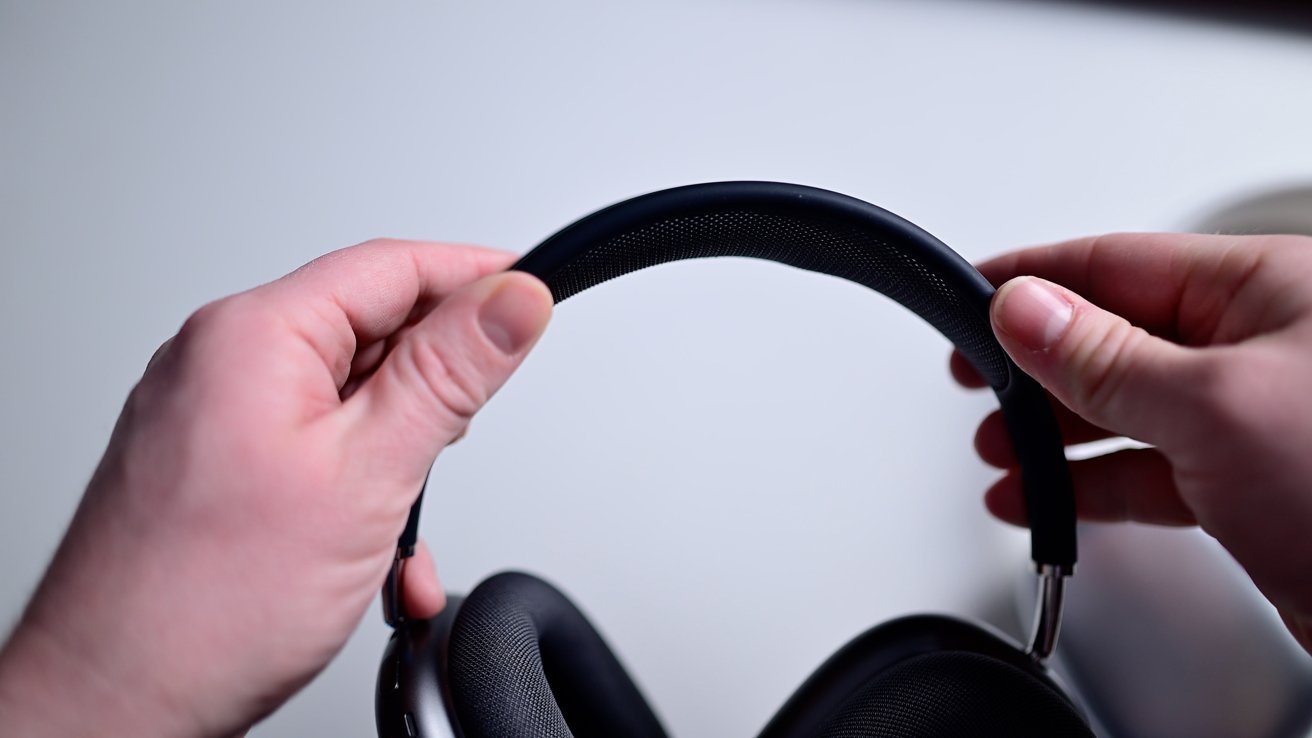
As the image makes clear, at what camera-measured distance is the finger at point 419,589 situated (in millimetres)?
644

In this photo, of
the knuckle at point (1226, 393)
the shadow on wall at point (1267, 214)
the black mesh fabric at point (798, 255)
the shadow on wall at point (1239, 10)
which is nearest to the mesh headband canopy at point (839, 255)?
the black mesh fabric at point (798, 255)

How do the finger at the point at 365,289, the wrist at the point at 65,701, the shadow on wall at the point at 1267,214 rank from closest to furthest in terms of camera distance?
the wrist at the point at 65,701 < the finger at the point at 365,289 < the shadow on wall at the point at 1267,214

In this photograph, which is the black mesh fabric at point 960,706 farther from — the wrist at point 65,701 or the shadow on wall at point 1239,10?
the shadow on wall at point 1239,10

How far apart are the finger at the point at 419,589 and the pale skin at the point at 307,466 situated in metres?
0.10

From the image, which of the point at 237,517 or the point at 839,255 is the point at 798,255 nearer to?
the point at 839,255

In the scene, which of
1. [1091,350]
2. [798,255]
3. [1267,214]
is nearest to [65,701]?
[798,255]

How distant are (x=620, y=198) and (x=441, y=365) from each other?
58cm

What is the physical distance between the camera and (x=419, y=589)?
2.11ft

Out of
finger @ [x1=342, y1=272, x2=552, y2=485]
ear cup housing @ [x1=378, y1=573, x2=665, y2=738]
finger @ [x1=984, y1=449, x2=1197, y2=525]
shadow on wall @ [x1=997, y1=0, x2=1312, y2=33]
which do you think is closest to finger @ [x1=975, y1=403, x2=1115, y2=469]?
finger @ [x1=984, y1=449, x2=1197, y2=525]

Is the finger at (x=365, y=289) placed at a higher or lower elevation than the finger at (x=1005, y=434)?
higher

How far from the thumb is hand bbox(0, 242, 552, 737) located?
0.28 metres

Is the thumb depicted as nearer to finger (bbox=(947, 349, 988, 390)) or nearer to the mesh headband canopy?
the mesh headband canopy

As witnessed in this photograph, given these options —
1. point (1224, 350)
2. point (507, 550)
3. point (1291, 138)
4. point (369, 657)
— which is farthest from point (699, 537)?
point (1291, 138)

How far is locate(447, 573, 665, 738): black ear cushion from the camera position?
58cm
